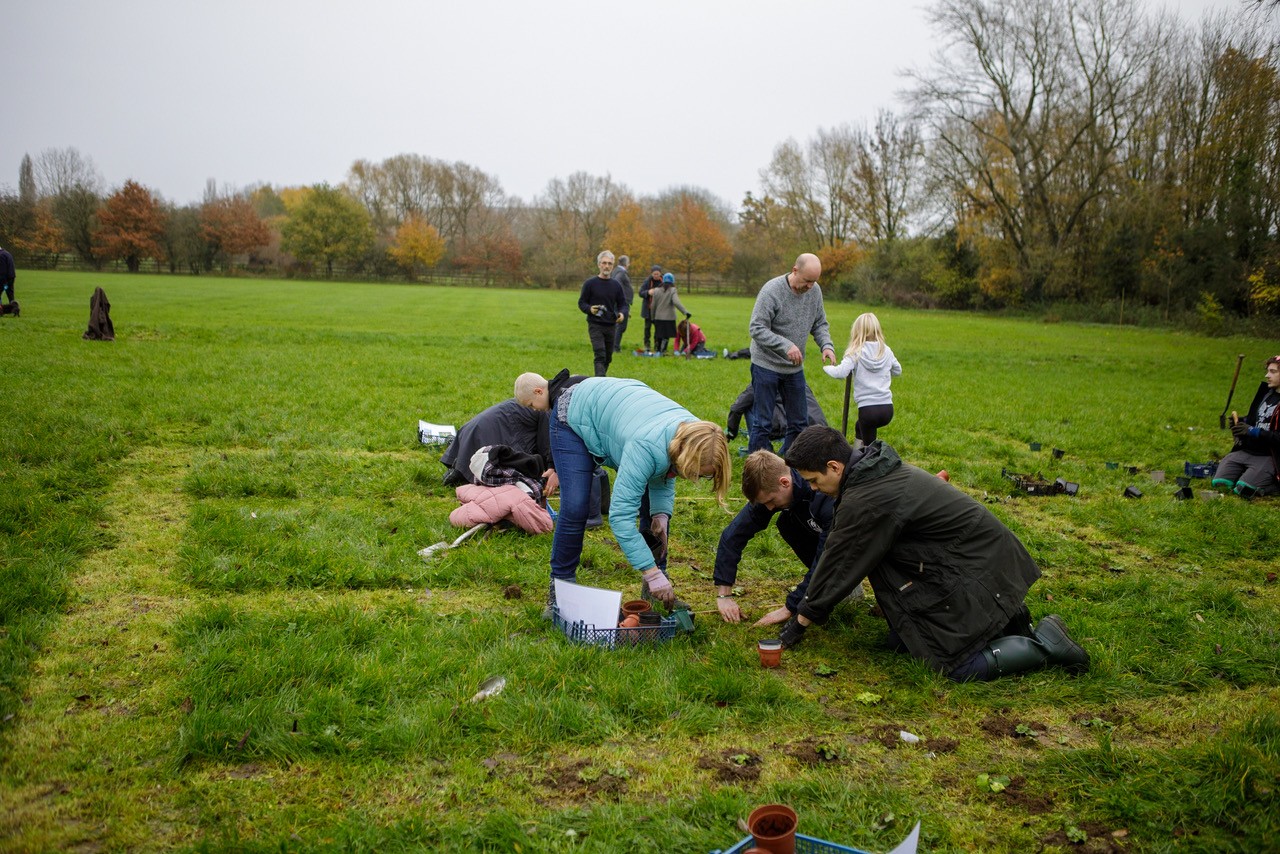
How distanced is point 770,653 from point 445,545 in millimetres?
2799

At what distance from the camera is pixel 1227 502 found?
7.65 metres

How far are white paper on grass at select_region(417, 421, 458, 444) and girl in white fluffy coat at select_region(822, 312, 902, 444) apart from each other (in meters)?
4.43

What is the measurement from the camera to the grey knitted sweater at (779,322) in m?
7.55

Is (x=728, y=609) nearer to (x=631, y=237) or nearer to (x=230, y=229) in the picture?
(x=631, y=237)

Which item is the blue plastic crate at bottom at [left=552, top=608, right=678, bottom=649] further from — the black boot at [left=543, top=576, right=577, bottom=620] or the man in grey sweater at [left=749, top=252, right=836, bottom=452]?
the man in grey sweater at [left=749, top=252, right=836, bottom=452]

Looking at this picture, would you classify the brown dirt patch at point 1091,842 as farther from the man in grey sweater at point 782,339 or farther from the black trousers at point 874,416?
the black trousers at point 874,416

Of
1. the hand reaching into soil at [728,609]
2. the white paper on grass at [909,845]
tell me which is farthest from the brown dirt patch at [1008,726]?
the hand reaching into soil at [728,609]

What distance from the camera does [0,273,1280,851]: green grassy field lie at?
10.3 ft

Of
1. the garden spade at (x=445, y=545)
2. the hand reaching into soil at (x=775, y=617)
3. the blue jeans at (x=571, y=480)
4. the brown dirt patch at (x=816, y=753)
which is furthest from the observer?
the garden spade at (x=445, y=545)

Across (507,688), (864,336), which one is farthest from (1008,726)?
(864,336)

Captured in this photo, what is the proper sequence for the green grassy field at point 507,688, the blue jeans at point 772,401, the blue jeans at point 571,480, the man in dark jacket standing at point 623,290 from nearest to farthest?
the green grassy field at point 507,688 → the blue jeans at point 571,480 → the blue jeans at point 772,401 → the man in dark jacket standing at point 623,290

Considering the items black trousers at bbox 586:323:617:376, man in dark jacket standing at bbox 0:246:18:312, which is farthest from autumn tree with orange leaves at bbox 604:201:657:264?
black trousers at bbox 586:323:617:376

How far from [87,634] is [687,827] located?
3.62 m

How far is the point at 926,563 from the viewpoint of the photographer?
4.28 metres
